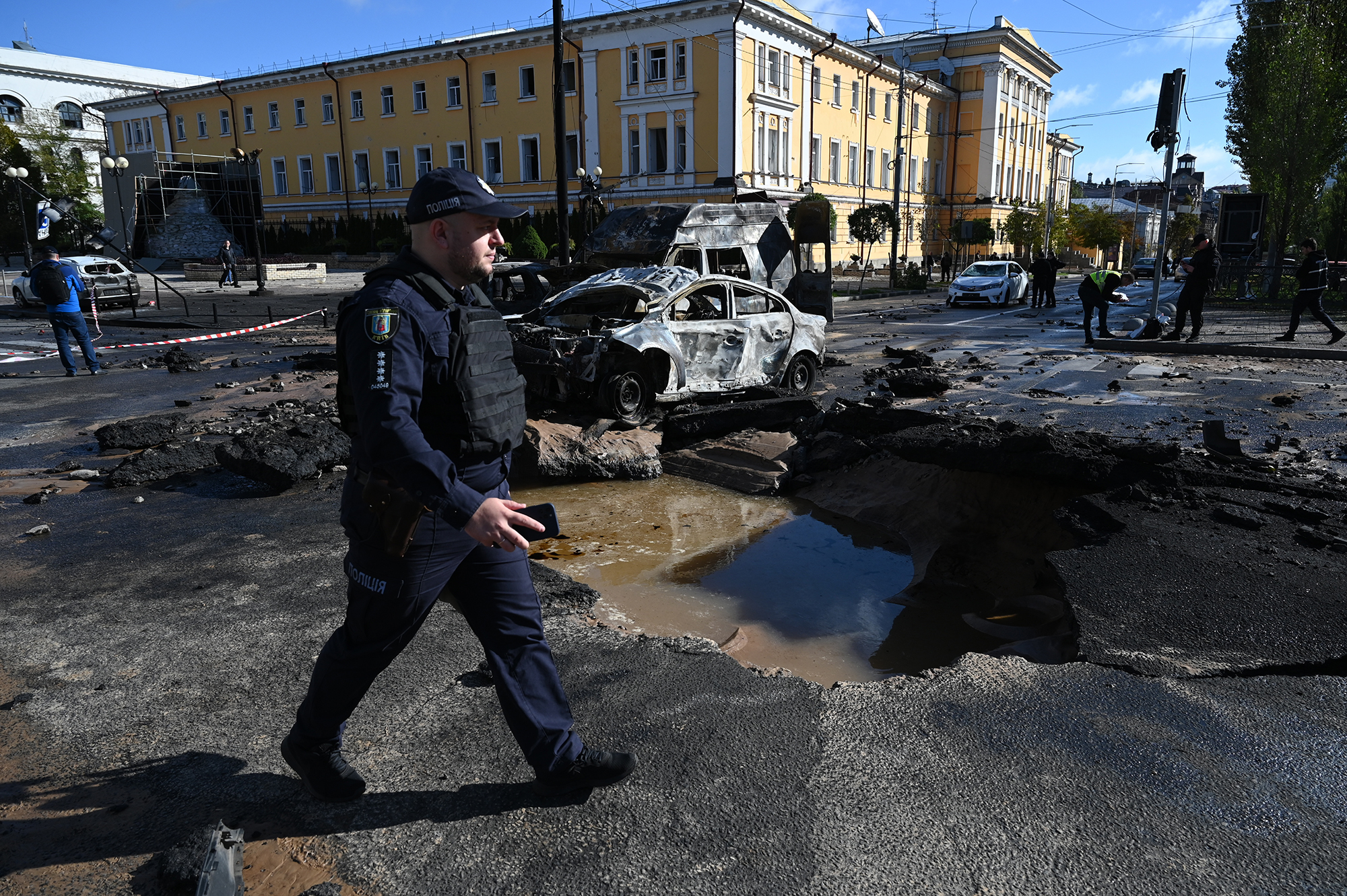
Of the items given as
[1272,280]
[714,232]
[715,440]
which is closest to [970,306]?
[1272,280]

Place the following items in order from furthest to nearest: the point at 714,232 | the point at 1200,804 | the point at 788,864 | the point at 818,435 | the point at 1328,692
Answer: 1. the point at 714,232
2. the point at 818,435
3. the point at 1328,692
4. the point at 1200,804
5. the point at 788,864

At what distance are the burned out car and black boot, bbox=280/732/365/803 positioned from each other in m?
6.35

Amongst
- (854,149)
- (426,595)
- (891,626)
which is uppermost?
(854,149)

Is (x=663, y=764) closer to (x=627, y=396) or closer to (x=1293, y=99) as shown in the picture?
(x=627, y=396)

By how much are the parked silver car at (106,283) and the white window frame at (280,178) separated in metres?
37.3

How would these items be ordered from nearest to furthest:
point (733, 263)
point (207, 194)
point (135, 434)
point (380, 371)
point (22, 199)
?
point (380, 371)
point (135, 434)
point (733, 263)
point (22, 199)
point (207, 194)

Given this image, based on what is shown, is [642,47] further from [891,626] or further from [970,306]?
[891,626]

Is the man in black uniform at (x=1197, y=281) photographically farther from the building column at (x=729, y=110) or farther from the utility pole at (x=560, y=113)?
the building column at (x=729, y=110)

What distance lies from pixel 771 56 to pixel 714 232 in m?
33.1

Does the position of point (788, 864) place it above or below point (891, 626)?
above

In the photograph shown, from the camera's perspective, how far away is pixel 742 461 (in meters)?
7.90

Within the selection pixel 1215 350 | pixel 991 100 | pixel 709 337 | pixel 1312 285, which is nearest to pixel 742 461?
pixel 709 337

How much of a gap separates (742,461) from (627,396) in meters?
1.85

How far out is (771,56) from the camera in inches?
1778
